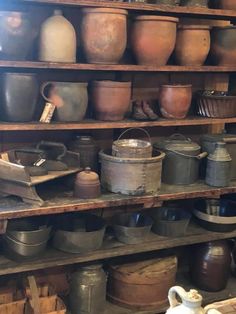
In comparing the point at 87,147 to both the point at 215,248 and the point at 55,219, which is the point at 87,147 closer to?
the point at 55,219

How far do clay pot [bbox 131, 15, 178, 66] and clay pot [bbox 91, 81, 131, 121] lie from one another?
191 mm

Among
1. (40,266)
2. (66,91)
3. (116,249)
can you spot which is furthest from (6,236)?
(66,91)

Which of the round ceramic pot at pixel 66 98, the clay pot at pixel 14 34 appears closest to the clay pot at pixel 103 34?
the round ceramic pot at pixel 66 98

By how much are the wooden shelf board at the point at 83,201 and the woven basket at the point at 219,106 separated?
41cm

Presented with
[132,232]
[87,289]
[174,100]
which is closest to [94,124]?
[174,100]

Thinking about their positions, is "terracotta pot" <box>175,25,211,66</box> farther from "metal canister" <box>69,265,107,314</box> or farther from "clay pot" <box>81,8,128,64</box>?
"metal canister" <box>69,265,107,314</box>

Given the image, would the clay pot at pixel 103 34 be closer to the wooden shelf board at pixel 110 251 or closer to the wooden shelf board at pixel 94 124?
the wooden shelf board at pixel 94 124

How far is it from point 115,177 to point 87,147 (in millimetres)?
247

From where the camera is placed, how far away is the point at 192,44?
2.64 m

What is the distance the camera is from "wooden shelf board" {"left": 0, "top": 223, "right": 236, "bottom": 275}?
7.60ft

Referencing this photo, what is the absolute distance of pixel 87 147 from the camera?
2561 mm

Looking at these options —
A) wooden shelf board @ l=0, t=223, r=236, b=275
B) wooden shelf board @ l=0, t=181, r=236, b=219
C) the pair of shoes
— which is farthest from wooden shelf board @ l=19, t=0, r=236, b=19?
wooden shelf board @ l=0, t=223, r=236, b=275

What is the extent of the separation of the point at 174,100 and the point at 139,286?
3.42 feet

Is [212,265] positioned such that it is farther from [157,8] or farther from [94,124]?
[157,8]
